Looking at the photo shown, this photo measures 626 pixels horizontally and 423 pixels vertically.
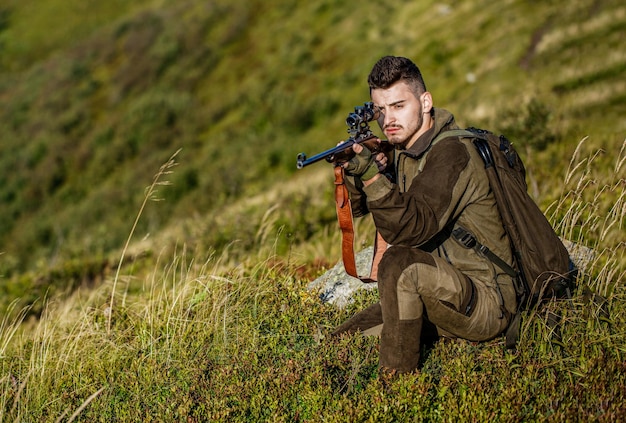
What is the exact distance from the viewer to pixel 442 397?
4070mm

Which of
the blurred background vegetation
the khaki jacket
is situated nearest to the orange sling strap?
the khaki jacket

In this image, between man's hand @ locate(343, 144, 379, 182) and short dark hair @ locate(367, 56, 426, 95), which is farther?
Result: short dark hair @ locate(367, 56, 426, 95)

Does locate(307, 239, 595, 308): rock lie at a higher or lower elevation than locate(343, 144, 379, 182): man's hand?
lower

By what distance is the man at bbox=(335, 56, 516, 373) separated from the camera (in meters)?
4.02

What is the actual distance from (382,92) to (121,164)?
37.2 meters


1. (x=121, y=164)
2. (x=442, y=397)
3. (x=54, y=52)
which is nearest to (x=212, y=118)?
(x=121, y=164)

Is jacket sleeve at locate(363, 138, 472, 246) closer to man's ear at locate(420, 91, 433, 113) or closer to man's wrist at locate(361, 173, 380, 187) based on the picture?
man's wrist at locate(361, 173, 380, 187)

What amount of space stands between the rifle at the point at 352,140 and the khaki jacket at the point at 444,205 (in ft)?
0.87

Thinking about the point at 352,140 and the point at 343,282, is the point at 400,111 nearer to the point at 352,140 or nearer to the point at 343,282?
the point at 352,140

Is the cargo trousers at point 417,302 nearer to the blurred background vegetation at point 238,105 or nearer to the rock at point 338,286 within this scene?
the rock at point 338,286

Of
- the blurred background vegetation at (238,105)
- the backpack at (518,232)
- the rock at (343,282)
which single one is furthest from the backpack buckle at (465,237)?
the blurred background vegetation at (238,105)

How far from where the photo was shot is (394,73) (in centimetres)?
442

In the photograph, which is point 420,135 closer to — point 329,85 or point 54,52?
point 329,85

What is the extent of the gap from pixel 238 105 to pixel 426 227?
115ft
